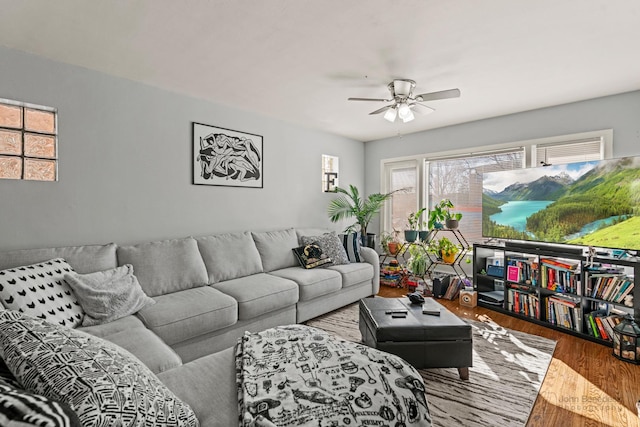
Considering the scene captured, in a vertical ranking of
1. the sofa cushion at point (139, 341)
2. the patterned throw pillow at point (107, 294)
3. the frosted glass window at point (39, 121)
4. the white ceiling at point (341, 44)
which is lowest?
the sofa cushion at point (139, 341)

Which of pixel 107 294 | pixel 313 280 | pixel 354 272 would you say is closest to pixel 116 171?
pixel 107 294

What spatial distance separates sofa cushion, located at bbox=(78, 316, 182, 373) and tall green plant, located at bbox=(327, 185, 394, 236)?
133 inches

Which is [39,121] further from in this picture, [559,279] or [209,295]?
[559,279]

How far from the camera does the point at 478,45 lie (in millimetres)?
2303

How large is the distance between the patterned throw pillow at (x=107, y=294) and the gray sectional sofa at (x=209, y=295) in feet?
0.22

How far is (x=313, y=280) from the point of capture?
3268 millimetres

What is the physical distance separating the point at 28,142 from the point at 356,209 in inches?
151

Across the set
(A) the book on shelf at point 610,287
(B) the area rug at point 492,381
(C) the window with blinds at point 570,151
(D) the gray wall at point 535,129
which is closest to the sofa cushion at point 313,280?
(B) the area rug at point 492,381

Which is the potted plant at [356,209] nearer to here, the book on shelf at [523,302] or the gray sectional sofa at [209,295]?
the gray sectional sofa at [209,295]

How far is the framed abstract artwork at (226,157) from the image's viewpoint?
3.47m

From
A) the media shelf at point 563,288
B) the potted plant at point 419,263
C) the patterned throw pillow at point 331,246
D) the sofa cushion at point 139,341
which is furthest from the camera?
the potted plant at point 419,263

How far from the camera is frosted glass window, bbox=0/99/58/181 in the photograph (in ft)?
7.87

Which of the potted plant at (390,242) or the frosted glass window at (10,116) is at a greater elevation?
the frosted glass window at (10,116)

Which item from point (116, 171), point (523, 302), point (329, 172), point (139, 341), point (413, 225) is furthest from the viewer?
point (329, 172)
